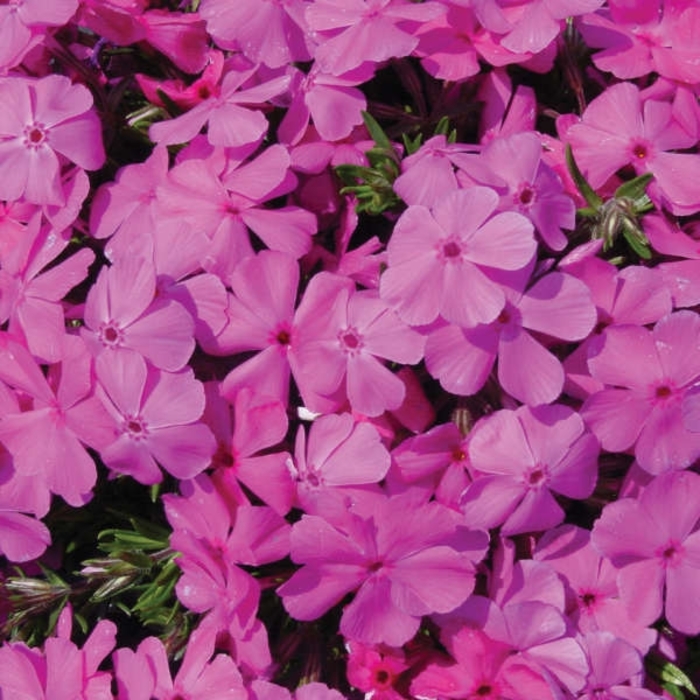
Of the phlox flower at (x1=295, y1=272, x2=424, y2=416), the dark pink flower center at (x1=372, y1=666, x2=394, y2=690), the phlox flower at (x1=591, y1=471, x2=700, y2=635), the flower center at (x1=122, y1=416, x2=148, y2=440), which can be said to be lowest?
the dark pink flower center at (x1=372, y1=666, x2=394, y2=690)

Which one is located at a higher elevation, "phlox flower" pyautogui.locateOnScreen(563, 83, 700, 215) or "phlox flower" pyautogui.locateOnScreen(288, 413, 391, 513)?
"phlox flower" pyautogui.locateOnScreen(563, 83, 700, 215)

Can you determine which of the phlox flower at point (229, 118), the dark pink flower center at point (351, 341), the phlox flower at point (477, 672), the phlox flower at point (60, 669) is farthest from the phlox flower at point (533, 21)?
the phlox flower at point (60, 669)

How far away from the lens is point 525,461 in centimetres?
100

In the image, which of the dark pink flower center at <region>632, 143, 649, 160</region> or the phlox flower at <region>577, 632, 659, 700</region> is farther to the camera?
the dark pink flower center at <region>632, 143, 649, 160</region>

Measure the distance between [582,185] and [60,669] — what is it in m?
0.71

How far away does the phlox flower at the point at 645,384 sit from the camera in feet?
3.32

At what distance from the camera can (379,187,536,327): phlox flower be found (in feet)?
3.17

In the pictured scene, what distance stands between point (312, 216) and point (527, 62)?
29cm

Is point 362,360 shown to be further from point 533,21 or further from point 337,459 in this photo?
point 533,21

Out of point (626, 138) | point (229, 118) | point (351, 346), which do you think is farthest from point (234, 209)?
point (626, 138)

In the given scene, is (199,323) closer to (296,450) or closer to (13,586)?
(296,450)

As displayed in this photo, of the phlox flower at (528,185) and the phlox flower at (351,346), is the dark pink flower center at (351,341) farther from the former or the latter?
the phlox flower at (528,185)

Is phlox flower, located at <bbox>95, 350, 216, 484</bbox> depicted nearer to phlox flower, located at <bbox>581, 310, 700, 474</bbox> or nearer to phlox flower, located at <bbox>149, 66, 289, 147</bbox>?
phlox flower, located at <bbox>149, 66, 289, 147</bbox>

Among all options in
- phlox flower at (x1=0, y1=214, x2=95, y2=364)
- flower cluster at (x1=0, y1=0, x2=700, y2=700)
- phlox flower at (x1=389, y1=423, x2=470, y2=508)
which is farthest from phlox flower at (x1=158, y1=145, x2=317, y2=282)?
phlox flower at (x1=389, y1=423, x2=470, y2=508)
